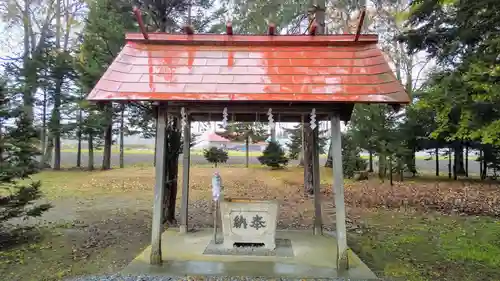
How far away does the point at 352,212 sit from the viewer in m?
9.52

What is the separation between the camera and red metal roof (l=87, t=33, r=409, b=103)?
439 cm

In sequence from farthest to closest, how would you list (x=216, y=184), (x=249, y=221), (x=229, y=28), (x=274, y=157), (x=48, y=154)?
(x=48, y=154) < (x=274, y=157) < (x=216, y=184) < (x=249, y=221) < (x=229, y=28)

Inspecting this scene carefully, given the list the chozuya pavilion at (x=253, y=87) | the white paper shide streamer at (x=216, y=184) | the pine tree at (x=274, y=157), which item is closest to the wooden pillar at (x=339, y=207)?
the chozuya pavilion at (x=253, y=87)

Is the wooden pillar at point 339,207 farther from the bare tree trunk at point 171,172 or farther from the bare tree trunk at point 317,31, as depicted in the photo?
the bare tree trunk at point 317,31

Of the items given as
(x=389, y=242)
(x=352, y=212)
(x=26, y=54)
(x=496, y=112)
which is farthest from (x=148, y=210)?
(x=26, y=54)

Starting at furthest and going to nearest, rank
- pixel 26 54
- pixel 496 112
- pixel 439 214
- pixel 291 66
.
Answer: pixel 26 54
pixel 439 214
pixel 496 112
pixel 291 66

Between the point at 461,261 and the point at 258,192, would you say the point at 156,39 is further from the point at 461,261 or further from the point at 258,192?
the point at 258,192

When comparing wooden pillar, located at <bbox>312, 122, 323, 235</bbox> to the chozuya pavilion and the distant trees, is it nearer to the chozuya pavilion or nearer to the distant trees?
the chozuya pavilion

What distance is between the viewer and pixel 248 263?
16.6 ft

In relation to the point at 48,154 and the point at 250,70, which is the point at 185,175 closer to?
the point at 250,70

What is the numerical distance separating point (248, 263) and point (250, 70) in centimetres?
272

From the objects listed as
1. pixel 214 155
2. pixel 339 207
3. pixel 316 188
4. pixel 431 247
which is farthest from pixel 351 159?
pixel 339 207

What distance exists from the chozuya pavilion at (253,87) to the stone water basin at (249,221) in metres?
0.04

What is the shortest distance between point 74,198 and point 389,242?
9.43 meters
